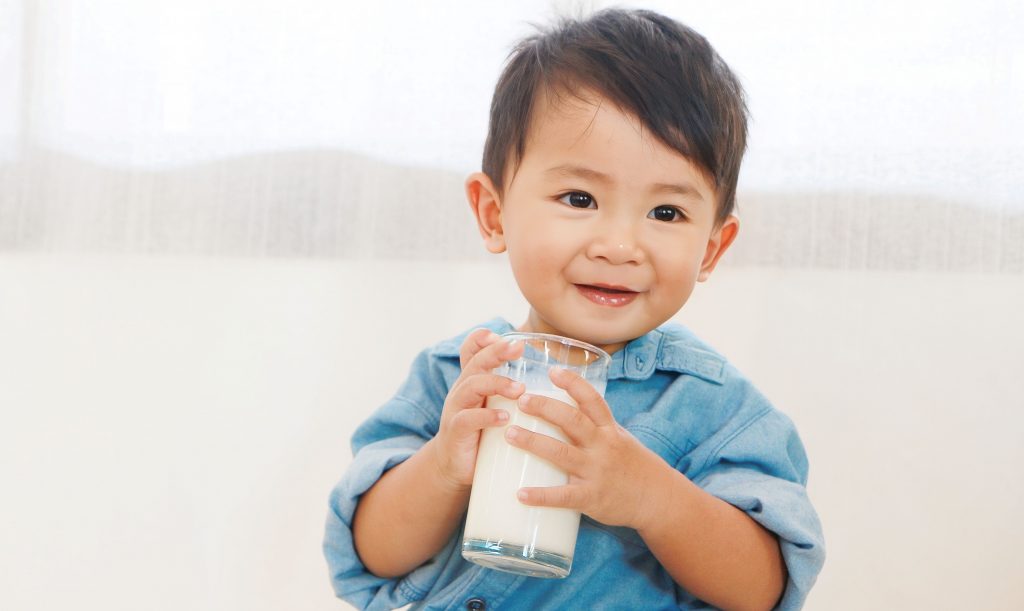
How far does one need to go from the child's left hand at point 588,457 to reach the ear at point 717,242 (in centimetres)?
29

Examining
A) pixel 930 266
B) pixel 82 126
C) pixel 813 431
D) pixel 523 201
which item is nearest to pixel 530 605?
pixel 523 201

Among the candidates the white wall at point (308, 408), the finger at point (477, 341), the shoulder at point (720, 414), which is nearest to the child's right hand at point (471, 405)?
the finger at point (477, 341)

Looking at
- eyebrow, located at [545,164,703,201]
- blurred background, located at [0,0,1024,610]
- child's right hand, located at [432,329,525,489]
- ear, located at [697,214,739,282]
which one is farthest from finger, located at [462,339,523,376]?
blurred background, located at [0,0,1024,610]

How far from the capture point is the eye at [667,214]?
1100mm

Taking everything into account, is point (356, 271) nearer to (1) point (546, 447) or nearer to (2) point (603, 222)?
(2) point (603, 222)

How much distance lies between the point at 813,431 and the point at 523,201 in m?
0.83

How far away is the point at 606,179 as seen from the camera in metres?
1.07

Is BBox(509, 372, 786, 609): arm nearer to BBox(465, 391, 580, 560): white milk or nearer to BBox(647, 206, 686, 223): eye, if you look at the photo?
BBox(465, 391, 580, 560): white milk

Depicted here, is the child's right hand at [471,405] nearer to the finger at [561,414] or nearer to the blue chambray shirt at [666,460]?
the finger at [561,414]

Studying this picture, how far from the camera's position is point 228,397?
193 cm

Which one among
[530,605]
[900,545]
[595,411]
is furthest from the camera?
[900,545]

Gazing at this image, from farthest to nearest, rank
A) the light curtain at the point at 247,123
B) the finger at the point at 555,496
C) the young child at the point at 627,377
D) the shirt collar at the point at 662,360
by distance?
the light curtain at the point at 247,123, the shirt collar at the point at 662,360, the young child at the point at 627,377, the finger at the point at 555,496

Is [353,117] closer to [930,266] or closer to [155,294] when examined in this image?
[155,294]

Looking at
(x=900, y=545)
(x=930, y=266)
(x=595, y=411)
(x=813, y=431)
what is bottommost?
(x=900, y=545)
